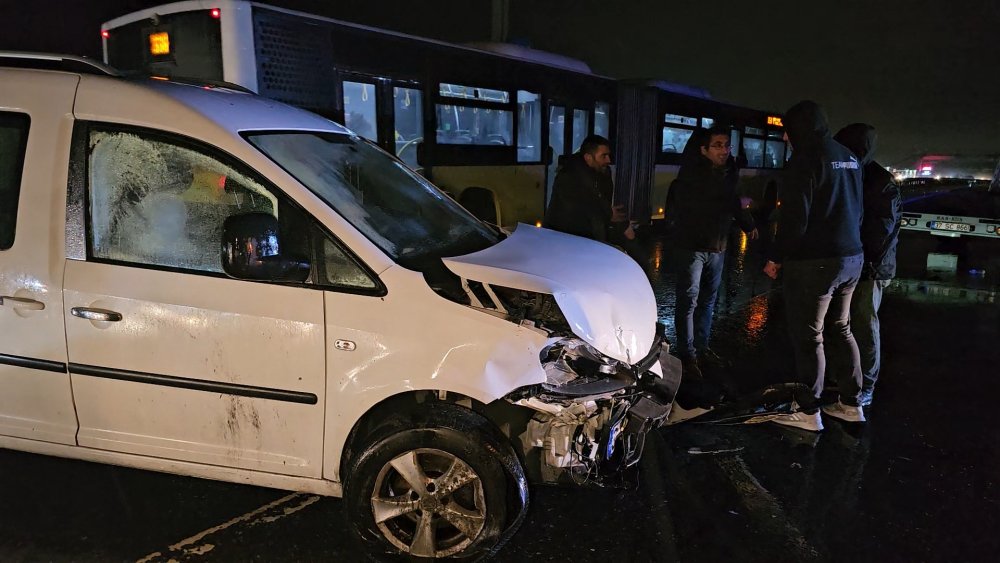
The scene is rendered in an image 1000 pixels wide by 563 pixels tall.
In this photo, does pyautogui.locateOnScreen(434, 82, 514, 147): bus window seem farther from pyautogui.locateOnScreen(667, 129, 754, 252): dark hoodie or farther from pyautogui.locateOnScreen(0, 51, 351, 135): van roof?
pyautogui.locateOnScreen(0, 51, 351, 135): van roof

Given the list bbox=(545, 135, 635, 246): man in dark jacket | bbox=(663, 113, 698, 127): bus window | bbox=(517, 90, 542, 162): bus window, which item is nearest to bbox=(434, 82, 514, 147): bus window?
bbox=(517, 90, 542, 162): bus window

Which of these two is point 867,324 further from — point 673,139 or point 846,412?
point 673,139

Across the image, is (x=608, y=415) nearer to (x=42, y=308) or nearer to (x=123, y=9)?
(x=42, y=308)

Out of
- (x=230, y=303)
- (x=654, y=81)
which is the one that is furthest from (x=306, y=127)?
(x=654, y=81)

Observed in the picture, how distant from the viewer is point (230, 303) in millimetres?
2896

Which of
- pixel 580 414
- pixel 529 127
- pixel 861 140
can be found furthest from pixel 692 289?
pixel 529 127

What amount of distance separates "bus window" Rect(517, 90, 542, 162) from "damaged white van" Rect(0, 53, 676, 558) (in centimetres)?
705

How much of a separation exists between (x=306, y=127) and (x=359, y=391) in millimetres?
1528

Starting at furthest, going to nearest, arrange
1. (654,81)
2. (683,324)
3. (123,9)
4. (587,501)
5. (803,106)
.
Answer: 1. (123,9)
2. (654,81)
3. (683,324)
4. (803,106)
5. (587,501)

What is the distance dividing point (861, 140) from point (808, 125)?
2.01 ft

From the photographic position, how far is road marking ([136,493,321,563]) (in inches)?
123

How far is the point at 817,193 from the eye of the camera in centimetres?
432

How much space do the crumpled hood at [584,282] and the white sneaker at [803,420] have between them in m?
1.81

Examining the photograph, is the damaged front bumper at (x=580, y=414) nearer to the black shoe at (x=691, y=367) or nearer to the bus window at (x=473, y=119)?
the black shoe at (x=691, y=367)
